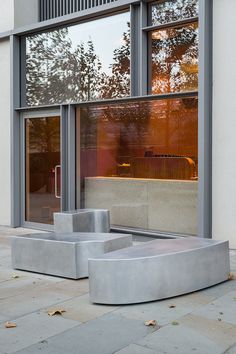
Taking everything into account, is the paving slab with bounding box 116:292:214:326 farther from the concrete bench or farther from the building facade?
the concrete bench

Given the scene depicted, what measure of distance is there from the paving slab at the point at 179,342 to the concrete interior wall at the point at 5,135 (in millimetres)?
8332

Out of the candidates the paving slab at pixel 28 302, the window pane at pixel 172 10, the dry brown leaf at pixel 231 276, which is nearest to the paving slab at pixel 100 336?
the paving slab at pixel 28 302

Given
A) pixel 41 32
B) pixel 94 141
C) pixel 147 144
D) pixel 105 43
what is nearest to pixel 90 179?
pixel 94 141

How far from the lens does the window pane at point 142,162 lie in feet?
32.0

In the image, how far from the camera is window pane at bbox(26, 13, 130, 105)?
34.8 ft

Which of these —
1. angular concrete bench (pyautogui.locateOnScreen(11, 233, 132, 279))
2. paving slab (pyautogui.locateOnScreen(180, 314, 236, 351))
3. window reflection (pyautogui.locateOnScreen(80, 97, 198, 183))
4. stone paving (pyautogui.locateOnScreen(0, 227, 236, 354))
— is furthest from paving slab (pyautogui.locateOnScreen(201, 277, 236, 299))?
window reflection (pyautogui.locateOnScreen(80, 97, 198, 183))

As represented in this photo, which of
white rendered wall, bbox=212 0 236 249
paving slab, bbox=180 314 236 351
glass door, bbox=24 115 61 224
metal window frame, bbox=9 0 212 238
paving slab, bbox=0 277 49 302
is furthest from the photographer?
glass door, bbox=24 115 61 224

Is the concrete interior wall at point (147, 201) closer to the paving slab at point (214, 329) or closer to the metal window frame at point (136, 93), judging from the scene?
the metal window frame at point (136, 93)

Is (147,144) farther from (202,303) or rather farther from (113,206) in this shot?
(202,303)

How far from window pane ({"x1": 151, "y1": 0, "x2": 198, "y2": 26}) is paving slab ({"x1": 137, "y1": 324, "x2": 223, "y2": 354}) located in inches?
250

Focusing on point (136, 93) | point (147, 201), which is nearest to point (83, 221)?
point (147, 201)

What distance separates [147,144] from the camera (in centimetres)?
1029

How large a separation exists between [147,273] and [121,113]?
5460 millimetres

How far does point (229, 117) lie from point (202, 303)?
4020 millimetres
